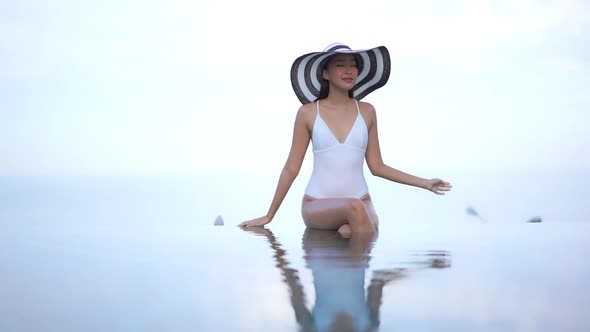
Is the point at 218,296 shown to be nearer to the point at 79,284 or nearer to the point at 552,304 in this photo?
the point at 79,284

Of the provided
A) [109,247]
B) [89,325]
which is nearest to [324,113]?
[109,247]

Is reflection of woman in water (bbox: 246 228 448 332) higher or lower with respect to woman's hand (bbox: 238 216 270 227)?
higher

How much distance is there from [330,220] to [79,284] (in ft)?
8.38

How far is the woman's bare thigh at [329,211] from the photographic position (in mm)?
5336

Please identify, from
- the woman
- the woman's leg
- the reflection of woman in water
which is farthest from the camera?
the woman

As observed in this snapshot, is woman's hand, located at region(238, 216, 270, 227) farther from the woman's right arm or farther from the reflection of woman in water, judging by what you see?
the reflection of woman in water

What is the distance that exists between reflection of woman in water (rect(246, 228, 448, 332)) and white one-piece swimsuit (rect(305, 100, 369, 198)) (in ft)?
2.75

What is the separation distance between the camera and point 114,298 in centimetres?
289

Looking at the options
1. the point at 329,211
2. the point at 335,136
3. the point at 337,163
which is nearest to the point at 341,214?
the point at 329,211

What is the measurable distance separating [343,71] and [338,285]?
9.80 ft

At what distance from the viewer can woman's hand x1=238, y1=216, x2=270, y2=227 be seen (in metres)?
6.08

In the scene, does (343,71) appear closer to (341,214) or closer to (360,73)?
(360,73)

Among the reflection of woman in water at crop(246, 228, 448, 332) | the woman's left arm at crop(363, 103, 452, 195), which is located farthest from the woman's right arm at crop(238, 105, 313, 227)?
the reflection of woman in water at crop(246, 228, 448, 332)

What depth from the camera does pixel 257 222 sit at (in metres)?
6.18
